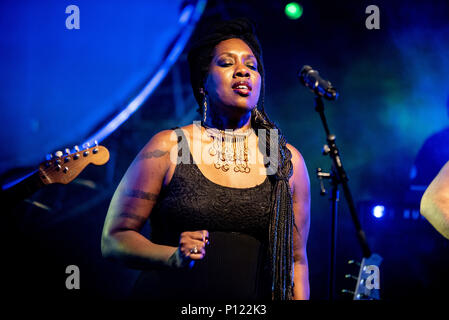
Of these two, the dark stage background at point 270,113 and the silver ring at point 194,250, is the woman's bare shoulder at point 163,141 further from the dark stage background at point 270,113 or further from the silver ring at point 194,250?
the dark stage background at point 270,113

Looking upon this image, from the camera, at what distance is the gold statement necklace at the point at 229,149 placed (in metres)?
2.12

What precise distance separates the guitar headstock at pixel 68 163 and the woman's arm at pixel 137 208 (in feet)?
1.61

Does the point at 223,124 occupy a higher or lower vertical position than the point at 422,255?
higher

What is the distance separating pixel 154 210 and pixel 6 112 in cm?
160

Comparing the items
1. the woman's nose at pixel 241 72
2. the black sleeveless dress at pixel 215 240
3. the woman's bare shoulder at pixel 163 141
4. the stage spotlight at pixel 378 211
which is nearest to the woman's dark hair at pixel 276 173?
the black sleeveless dress at pixel 215 240

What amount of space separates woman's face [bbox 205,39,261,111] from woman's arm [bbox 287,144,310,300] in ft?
1.36

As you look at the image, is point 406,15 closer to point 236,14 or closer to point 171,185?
point 236,14

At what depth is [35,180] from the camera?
243cm

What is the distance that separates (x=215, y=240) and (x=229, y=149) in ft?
1.59

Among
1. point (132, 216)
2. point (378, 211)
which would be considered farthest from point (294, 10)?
point (132, 216)

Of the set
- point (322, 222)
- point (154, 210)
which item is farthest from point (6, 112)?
point (322, 222)
